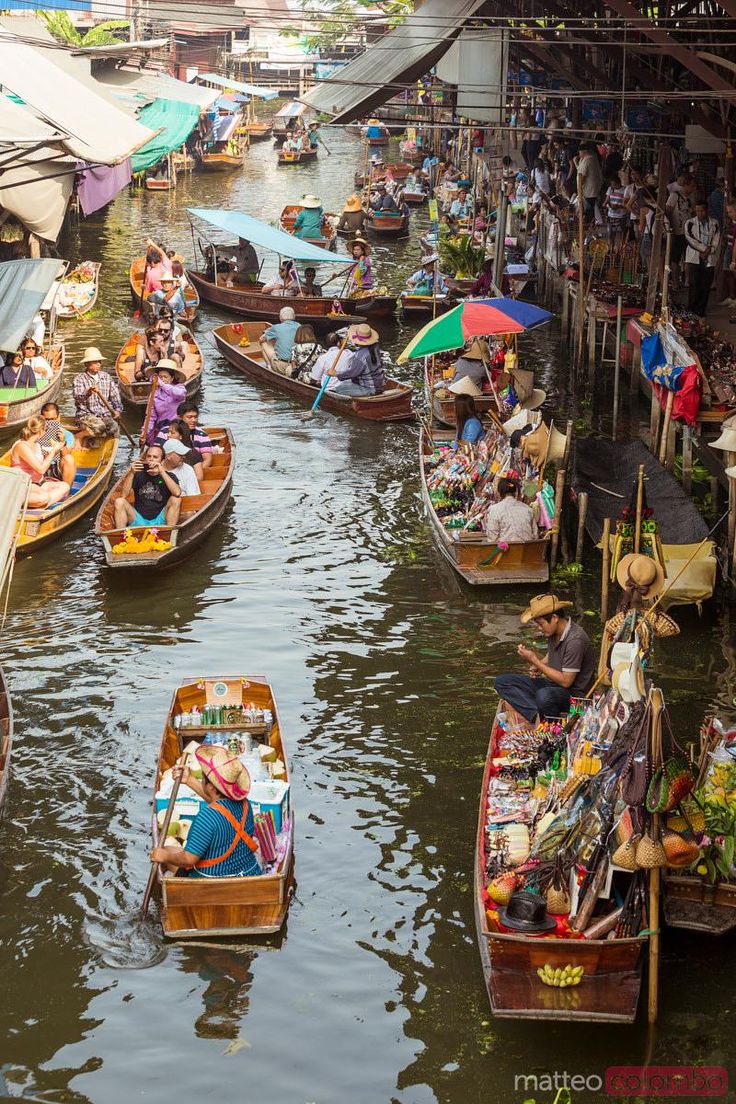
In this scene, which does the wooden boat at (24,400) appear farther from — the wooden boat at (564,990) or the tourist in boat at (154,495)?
the wooden boat at (564,990)

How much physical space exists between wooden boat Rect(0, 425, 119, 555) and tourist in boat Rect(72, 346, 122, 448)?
16cm

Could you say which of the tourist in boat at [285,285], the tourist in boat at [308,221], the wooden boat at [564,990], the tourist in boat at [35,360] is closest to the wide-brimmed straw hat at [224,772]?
the wooden boat at [564,990]

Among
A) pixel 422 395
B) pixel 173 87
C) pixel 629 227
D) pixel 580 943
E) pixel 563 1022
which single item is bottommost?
pixel 563 1022

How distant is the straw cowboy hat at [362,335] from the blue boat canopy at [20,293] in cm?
426

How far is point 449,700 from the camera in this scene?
1140cm

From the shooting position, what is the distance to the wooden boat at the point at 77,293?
79.5 ft

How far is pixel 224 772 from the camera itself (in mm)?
7785

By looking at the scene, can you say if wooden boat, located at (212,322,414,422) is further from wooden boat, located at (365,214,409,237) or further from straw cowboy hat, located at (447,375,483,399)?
wooden boat, located at (365,214,409,237)

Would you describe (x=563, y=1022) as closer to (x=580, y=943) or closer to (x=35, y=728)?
(x=580, y=943)

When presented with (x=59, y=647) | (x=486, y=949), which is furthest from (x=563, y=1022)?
(x=59, y=647)

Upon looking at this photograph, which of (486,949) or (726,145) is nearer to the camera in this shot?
(486,949)

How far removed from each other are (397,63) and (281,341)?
4438mm

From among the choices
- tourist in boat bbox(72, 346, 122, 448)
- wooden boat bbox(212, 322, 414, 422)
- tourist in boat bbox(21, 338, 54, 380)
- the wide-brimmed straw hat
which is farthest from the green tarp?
the wide-brimmed straw hat

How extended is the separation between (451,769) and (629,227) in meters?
13.9
